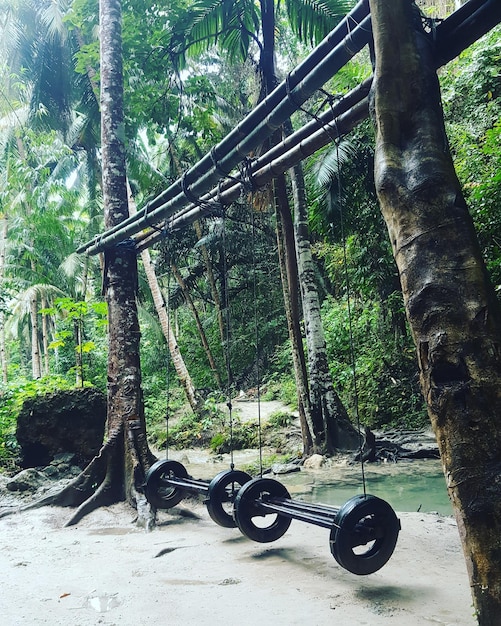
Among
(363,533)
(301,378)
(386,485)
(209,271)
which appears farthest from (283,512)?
(209,271)

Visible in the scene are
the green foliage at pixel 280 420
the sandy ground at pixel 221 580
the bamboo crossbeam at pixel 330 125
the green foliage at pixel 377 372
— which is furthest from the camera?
the green foliage at pixel 280 420

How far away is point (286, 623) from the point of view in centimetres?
281

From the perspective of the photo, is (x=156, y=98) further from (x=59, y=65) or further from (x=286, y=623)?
(x=286, y=623)

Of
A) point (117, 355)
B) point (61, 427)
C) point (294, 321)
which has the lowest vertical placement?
point (61, 427)

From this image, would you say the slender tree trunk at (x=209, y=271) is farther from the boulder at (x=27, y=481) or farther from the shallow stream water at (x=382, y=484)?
the boulder at (x=27, y=481)

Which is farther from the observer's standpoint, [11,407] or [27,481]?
[11,407]

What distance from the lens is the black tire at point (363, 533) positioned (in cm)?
305

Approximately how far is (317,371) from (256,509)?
6542 millimetres

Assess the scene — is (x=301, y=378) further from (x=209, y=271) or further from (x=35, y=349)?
(x=35, y=349)

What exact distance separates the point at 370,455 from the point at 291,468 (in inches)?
64.3

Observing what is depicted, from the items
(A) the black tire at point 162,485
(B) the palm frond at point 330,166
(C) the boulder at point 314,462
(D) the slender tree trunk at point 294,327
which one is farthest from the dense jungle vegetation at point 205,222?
(C) the boulder at point 314,462

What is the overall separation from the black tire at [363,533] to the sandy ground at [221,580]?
0.77ft

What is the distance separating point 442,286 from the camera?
7.57ft

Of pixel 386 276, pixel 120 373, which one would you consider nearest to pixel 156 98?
pixel 120 373
